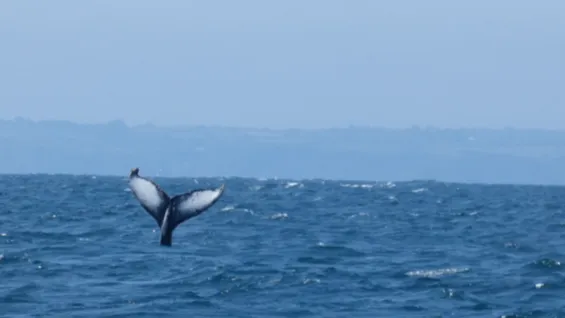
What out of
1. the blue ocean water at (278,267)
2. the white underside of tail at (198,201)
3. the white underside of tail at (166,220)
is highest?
the white underside of tail at (198,201)

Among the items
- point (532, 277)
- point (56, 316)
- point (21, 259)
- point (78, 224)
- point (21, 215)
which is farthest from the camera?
point (21, 215)

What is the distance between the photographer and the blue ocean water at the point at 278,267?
20.3m

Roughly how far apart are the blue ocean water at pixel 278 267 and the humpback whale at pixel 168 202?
6156 millimetres

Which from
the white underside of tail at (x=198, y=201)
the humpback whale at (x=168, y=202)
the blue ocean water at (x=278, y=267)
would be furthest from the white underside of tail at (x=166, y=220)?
the blue ocean water at (x=278, y=267)

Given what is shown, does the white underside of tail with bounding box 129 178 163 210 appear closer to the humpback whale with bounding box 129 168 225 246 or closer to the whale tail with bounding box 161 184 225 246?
the humpback whale with bounding box 129 168 225 246

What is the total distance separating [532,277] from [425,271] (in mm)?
2105

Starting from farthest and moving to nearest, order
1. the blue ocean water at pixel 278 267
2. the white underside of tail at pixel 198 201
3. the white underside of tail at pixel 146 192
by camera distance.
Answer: the blue ocean water at pixel 278 267 → the white underside of tail at pixel 146 192 → the white underside of tail at pixel 198 201

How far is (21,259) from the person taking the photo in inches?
A: 1054

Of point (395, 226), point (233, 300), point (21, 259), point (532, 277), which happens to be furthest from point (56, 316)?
point (395, 226)

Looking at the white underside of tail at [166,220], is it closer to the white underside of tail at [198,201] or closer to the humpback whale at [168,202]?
the humpback whale at [168,202]

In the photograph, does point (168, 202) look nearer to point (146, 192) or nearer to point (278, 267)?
point (146, 192)

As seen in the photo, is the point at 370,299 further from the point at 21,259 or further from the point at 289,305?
the point at 21,259

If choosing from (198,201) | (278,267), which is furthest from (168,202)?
(278,267)

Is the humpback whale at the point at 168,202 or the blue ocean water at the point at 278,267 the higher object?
the humpback whale at the point at 168,202
